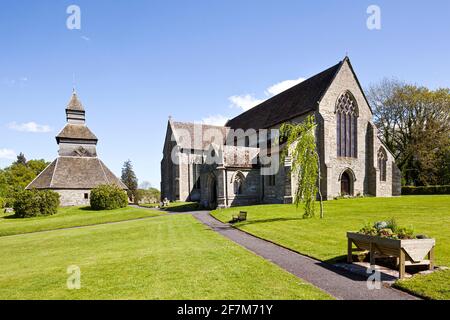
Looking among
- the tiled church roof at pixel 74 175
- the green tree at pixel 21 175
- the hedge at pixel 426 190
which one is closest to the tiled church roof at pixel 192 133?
the tiled church roof at pixel 74 175

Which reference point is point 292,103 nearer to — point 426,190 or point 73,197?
point 426,190

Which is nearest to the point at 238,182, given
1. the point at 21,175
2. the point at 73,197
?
the point at 73,197

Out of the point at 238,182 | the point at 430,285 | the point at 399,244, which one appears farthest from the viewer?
the point at 238,182

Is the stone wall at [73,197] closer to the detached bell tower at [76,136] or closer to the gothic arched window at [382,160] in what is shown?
the detached bell tower at [76,136]

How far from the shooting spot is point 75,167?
42781 mm

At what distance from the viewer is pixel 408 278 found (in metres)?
7.34

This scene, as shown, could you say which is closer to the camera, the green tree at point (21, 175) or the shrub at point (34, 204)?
the shrub at point (34, 204)

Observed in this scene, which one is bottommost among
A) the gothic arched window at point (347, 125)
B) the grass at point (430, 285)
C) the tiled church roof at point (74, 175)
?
the grass at point (430, 285)

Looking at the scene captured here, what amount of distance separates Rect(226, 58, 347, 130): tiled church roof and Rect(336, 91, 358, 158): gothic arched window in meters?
2.96

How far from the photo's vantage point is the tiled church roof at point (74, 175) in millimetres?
39844

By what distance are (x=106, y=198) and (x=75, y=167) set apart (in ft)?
36.9

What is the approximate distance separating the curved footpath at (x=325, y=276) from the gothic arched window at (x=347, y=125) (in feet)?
80.2
